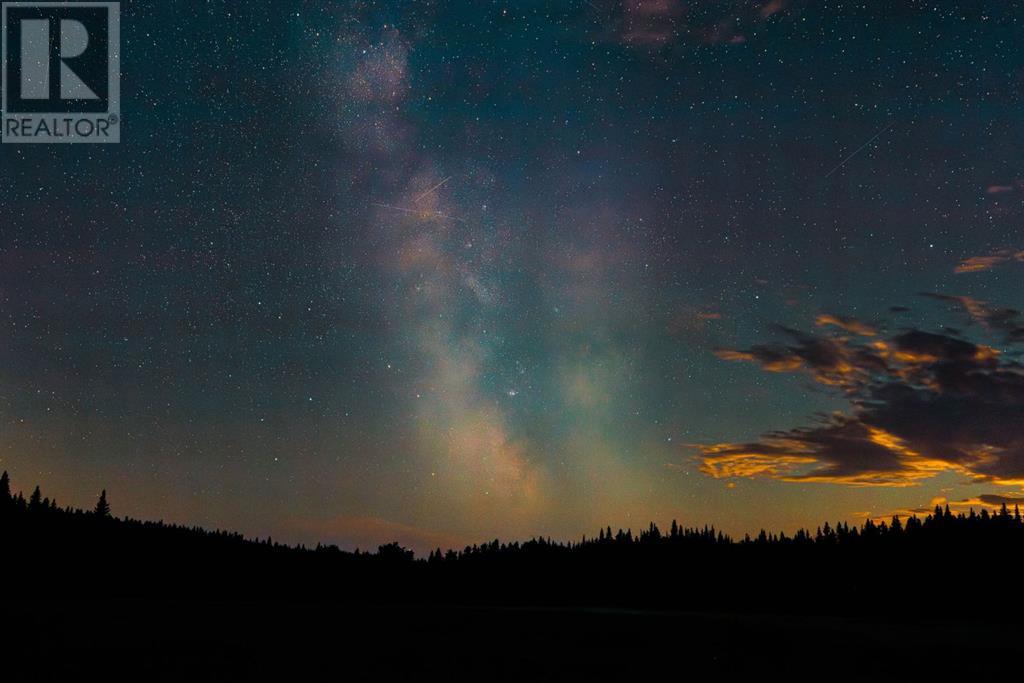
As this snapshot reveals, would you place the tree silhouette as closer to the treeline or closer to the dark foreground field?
the treeline

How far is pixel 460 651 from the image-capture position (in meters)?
63.8

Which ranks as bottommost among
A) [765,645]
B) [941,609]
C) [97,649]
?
[941,609]

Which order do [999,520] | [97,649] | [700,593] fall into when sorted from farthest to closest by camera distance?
[700,593], [999,520], [97,649]

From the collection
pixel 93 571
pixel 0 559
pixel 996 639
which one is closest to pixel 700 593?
pixel 996 639

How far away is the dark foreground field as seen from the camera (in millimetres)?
48375

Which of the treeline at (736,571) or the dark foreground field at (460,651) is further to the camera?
the treeline at (736,571)

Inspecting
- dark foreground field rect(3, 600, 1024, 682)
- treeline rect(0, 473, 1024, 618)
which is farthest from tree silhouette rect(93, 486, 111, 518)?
dark foreground field rect(3, 600, 1024, 682)

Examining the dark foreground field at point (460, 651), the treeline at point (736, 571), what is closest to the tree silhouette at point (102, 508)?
the treeline at point (736, 571)

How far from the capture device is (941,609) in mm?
152750

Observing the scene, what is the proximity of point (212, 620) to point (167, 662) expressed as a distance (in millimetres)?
47032

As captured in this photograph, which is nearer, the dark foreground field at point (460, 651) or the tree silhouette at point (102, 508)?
the dark foreground field at point (460, 651)

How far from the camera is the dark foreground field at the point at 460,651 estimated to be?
159 ft

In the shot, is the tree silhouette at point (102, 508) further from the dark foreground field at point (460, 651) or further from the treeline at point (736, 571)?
the dark foreground field at point (460, 651)

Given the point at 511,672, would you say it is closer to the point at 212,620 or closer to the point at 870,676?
the point at 870,676
